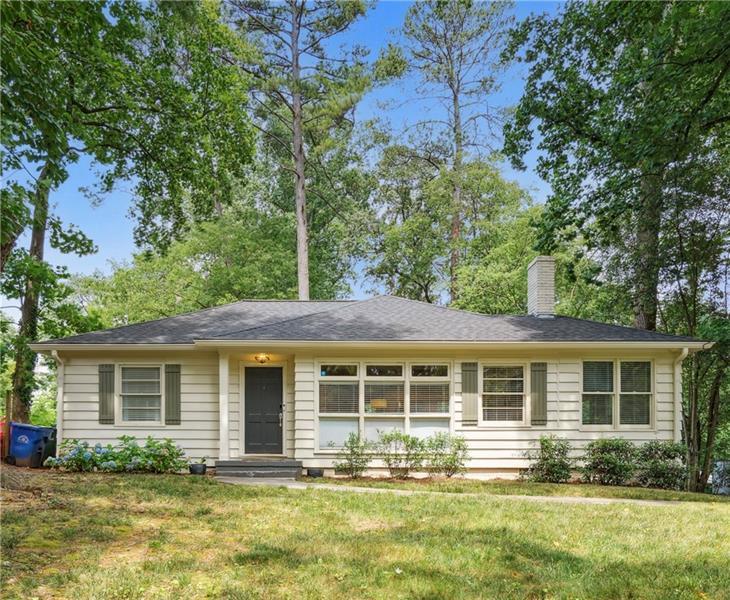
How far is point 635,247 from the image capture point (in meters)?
11.9

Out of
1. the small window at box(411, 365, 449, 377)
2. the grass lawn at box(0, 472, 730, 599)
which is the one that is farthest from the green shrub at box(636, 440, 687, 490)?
the small window at box(411, 365, 449, 377)

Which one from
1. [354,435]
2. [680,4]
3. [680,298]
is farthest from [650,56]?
[354,435]

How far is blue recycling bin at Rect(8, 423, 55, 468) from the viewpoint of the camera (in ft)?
33.1

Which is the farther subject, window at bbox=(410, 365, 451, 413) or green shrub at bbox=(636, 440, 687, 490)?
window at bbox=(410, 365, 451, 413)

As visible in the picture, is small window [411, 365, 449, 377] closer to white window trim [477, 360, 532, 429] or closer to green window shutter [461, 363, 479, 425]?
green window shutter [461, 363, 479, 425]

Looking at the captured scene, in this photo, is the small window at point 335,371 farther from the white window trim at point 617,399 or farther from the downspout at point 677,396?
the downspout at point 677,396

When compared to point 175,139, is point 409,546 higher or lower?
lower

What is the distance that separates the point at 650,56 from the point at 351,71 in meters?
12.1

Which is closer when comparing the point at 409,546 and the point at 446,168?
the point at 409,546

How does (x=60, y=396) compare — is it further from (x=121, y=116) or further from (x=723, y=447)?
(x=723, y=447)

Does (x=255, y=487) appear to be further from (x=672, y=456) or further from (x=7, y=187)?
(x=672, y=456)

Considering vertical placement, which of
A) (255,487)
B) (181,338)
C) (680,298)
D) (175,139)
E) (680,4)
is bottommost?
(255,487)

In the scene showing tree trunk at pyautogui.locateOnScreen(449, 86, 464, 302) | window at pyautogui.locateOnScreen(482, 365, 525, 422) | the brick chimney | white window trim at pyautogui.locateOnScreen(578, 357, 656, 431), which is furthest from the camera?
tree trunk at pyautogui.locateOnScreen(449, 86, 464, 302)

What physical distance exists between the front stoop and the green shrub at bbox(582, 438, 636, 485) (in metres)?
5.43
